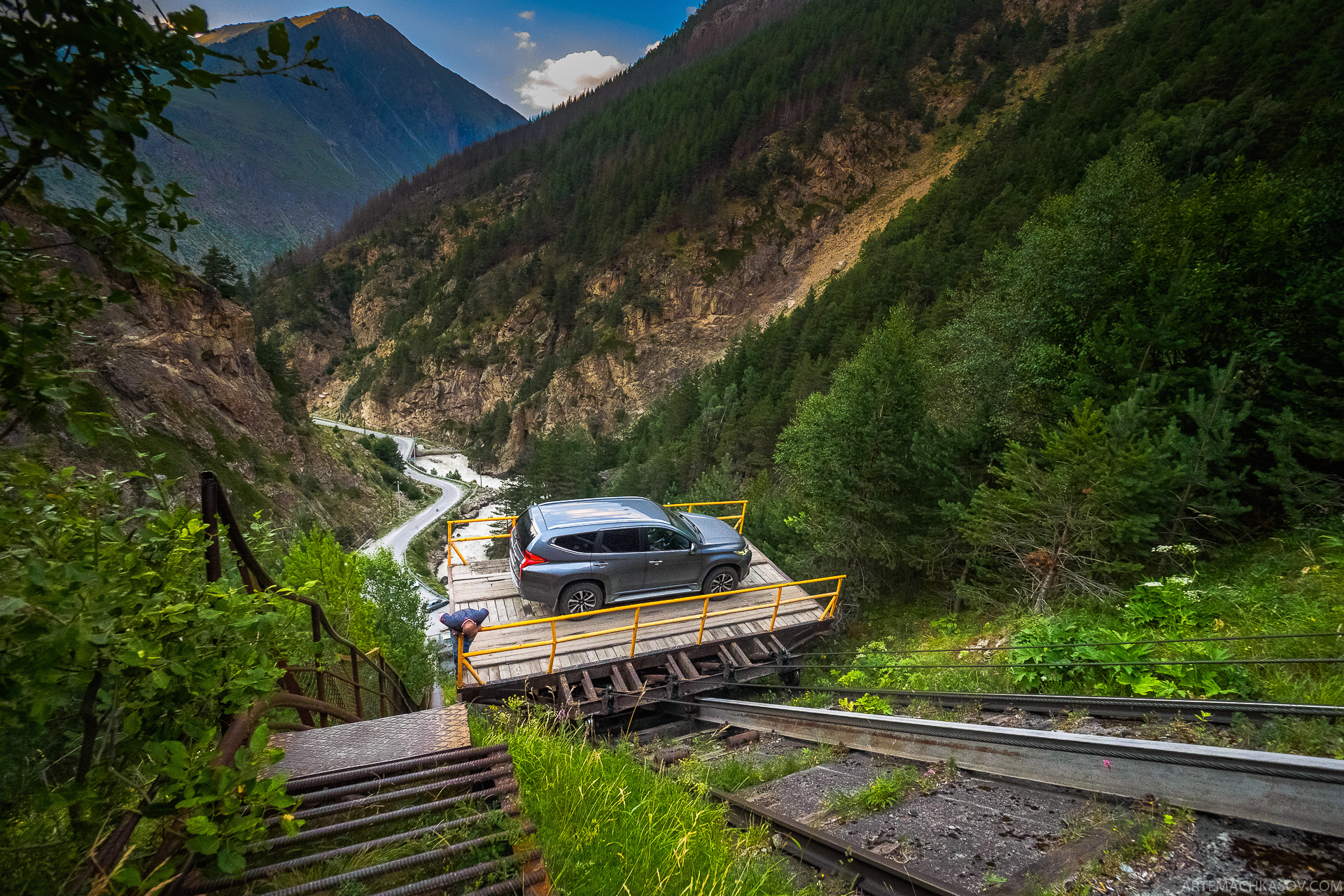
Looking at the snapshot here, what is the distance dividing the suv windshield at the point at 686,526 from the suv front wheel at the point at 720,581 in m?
0.65

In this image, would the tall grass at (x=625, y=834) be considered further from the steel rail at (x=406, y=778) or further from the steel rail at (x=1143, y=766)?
the steel rail at (x=1143, y=766)

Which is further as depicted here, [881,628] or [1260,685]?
[881,628]

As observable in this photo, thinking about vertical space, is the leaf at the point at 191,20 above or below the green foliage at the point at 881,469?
above

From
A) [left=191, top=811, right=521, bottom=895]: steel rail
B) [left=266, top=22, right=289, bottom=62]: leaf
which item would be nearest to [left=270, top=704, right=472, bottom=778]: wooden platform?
[left=191, top=811, right=521, bottom=895]: steel rail

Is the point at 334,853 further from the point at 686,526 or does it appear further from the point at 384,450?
the point at 384,450

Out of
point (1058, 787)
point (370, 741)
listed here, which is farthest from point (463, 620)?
point (1058, 787)

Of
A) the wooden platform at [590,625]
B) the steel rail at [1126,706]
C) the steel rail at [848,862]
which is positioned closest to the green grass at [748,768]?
the steel rail at [848,862]

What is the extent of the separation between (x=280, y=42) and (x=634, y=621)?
767 cm

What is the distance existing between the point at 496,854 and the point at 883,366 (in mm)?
13471

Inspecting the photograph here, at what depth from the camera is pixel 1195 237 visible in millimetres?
11852

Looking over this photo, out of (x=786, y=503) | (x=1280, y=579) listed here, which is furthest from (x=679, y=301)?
(x=1280, y=579)

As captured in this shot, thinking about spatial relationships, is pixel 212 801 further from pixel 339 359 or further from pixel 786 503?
pixel 339 359

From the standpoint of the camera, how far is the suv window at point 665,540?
8750 millimetres

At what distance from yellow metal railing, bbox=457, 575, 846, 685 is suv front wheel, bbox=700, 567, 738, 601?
0.12m
